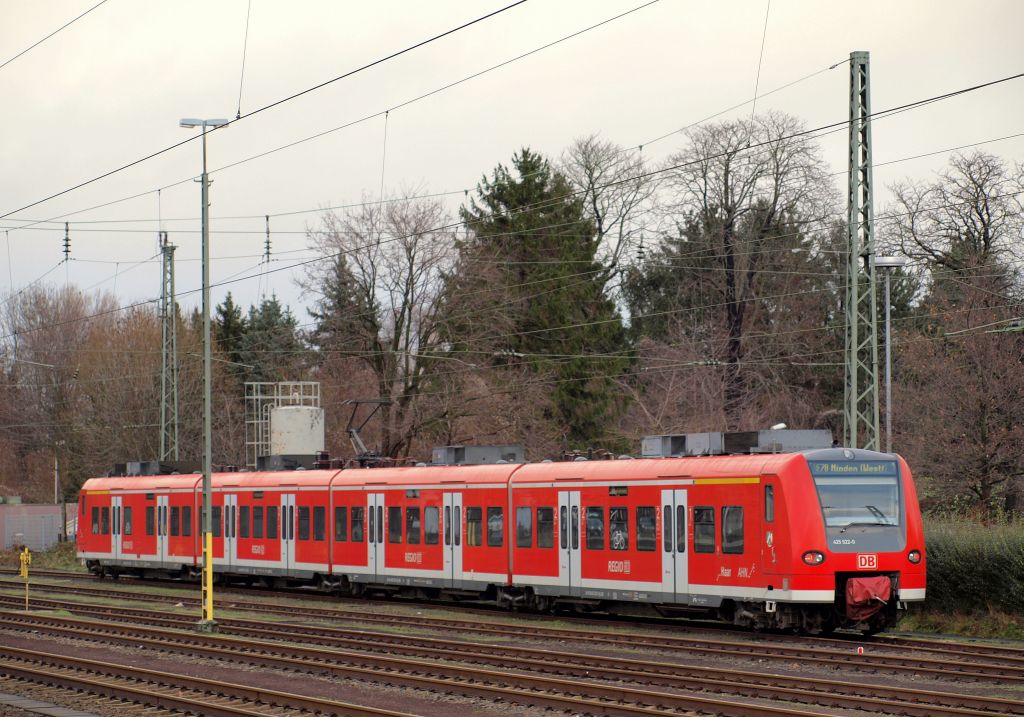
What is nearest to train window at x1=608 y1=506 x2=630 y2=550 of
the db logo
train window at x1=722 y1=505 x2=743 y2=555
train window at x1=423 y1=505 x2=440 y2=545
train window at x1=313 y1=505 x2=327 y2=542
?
train window at x1=722 y1=505 x2=743 y2=555

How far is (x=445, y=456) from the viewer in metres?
33.1

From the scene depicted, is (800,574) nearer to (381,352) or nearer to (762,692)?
(762,692)

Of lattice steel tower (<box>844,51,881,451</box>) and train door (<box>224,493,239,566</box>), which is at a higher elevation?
lattice steel tower (<box>844,51,881,451</box>)

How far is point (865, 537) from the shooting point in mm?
22453

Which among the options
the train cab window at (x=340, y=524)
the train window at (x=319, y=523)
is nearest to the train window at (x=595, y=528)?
the train cab window at (x=340, y=524)

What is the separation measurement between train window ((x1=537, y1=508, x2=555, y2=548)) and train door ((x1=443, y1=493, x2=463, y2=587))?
2.76m

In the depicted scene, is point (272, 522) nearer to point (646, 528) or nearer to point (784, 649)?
point (646, 528)

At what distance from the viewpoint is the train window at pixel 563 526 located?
27.6 m

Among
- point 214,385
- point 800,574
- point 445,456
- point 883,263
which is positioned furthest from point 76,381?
point 800,574

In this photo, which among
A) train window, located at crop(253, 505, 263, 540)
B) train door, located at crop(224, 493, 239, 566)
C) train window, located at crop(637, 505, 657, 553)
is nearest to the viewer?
train window, located at crop(637, 505, 657, 553)

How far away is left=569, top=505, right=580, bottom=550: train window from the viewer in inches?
1074

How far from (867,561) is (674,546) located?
3.65 m

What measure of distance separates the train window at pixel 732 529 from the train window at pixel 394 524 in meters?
10.9

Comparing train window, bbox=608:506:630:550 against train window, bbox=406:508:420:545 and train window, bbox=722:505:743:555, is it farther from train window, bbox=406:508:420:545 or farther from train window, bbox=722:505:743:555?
train window, bbox=406:508:420:545
